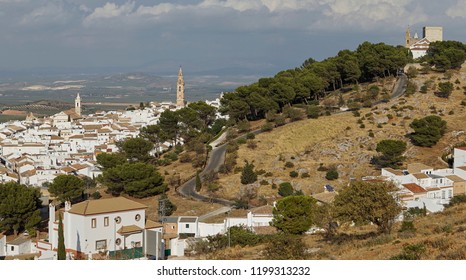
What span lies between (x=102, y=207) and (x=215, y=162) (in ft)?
46.2

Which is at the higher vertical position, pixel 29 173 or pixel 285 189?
pixel 285 189

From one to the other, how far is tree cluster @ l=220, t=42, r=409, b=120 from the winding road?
1.90 m

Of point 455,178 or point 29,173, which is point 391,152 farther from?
point 29,173

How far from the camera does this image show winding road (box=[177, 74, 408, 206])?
30.6m

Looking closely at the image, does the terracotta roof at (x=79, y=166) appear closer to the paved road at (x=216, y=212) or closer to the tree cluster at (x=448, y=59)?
the paved road at (x=216, y=212)

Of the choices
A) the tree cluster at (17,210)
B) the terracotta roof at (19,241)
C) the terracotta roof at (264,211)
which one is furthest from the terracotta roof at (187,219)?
the tree cluster at (17,210)

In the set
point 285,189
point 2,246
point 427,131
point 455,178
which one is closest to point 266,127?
point 285,189

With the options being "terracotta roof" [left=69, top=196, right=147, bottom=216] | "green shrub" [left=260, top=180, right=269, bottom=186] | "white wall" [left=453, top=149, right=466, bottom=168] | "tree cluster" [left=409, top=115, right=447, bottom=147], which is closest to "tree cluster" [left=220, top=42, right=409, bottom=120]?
"tree cluster" [left=409, top=115, right=447, bottom=147]

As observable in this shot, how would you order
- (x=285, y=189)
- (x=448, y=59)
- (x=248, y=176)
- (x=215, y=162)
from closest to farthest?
(x=285, y=189) < (x=248, y=176) < (x=215, y=162) < (x=448, y=59)

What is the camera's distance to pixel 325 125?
37125 mm

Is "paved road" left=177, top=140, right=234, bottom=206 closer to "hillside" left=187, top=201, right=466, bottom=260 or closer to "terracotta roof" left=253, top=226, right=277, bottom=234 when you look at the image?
"terracotta roof" left=253, top=226, right=277, bottom=234

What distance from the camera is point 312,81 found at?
4312 centimetres
